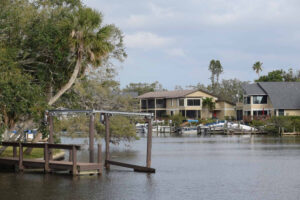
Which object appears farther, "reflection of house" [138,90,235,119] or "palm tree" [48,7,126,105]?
"reflection of house" [138,90,235,119]

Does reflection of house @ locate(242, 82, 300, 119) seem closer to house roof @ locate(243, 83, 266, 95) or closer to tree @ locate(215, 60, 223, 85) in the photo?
house roof @ locate(243, 83, 266, 95)

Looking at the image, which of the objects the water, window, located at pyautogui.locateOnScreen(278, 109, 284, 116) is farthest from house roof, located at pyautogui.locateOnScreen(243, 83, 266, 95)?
the water

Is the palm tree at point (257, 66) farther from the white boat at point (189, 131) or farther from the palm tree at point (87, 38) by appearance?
the palm tree at point (87, 38)

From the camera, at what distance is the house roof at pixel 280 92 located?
92.1m

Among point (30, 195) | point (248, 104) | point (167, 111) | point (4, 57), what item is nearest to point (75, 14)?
point (4, 57)

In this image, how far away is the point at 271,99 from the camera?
92812 millimetres

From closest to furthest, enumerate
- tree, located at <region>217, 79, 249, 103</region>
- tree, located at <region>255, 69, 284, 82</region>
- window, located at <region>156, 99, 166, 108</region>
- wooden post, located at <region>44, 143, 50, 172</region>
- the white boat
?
wooden post, located at <region>44, 143, 50, 172</region>
the white boat
tree, located at <region>255, 69, 284, 82</region>
window, located at <region>156, 99, 166, 108</region>
tree, located at <region>217, 79, 249, 103</region>

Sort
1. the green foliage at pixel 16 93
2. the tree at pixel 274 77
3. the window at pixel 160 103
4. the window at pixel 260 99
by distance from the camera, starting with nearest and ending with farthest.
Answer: the green foliage at pixel 16 93 → the window at pixel 260 99 → the tree at pixel 274 77 → the window at pixel 160 103

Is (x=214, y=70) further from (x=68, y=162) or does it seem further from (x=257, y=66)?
(x=68, y=162)

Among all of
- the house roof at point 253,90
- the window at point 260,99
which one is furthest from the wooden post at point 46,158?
the window at point 260,99

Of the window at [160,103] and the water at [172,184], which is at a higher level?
the window at [160,103]

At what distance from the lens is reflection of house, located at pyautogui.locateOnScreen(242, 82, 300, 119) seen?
92.1 metres

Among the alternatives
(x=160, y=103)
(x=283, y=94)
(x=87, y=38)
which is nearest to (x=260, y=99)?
(x=283, y=94)

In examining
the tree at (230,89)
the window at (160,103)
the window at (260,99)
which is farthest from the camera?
the tree at (230,89)
